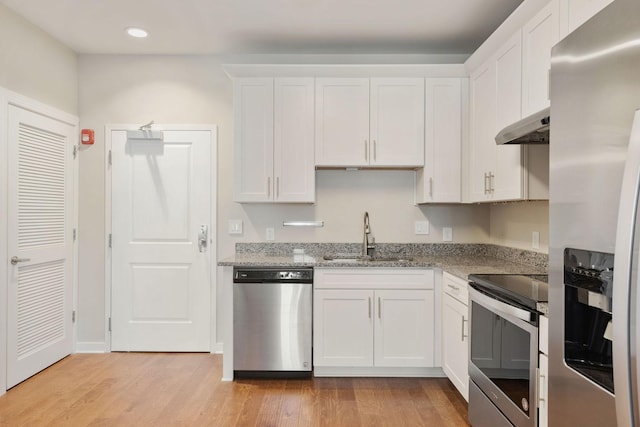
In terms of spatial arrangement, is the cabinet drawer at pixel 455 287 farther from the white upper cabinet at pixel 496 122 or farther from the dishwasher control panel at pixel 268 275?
the dishwasher control panel at pixel 268 275

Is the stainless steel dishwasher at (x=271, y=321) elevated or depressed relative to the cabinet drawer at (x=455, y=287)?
depressed

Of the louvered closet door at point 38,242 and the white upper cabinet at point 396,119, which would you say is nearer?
the louvered closet door at point 38,242

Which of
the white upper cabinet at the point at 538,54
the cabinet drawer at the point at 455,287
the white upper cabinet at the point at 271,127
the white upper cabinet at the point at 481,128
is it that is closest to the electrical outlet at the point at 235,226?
the white upper cabinet at the point at 271,127

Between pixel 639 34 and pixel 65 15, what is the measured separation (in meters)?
3.46

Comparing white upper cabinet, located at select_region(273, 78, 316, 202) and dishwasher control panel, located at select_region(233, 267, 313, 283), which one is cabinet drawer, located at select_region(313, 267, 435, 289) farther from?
white upper cabinet, located at select_region(273, 78, 316, 202)

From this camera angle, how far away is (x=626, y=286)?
2.90 ft

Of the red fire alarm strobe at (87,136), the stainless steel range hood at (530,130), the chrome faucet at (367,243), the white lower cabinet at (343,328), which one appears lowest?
the white lower cabinet at (343,328)

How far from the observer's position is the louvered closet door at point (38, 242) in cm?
294

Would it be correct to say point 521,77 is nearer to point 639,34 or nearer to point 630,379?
point 639,34

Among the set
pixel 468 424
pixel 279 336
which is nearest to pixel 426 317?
pixel 468 424

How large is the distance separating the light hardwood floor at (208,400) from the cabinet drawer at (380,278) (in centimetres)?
71

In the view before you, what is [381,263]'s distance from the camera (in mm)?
3035

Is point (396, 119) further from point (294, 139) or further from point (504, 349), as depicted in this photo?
point (504, 349)

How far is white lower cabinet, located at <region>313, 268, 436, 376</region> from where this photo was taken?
3.03 m
